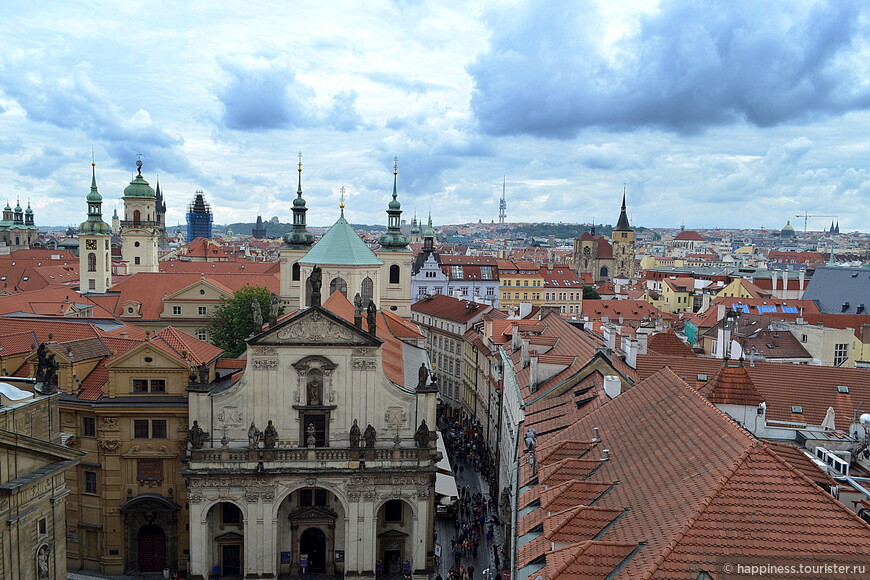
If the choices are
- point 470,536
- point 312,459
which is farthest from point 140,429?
point 470,536

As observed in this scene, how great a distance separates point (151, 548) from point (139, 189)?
77695 mm

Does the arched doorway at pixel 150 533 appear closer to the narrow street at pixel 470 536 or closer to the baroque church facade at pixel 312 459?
the baroque church facade at pixel 312 459

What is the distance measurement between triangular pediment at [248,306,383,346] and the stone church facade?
50 mm

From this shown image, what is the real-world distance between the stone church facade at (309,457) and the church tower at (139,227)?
77816mm

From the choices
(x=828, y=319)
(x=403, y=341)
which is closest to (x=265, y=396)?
(x=403, y=341)

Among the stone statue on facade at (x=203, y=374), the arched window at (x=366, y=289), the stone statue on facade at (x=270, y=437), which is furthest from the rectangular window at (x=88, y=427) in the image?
the arched window at (x=366, y=289)

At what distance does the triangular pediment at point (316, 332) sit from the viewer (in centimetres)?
3962

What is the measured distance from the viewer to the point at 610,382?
36.1m

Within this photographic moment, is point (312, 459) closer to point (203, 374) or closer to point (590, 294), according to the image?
point (203, 374)

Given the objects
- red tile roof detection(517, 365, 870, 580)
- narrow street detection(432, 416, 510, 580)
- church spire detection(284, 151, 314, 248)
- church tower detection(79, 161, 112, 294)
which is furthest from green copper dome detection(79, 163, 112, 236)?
red tile roof detection(517, 365, 870, 580)

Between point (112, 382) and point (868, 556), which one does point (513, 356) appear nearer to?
point (112, 382)

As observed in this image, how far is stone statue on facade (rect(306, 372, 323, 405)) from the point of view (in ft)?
131

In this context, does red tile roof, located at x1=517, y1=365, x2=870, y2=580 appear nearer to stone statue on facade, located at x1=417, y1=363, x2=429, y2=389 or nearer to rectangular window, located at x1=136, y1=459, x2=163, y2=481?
stone statue on facade, located at x1=417, y1=363, x2=429, y2=389

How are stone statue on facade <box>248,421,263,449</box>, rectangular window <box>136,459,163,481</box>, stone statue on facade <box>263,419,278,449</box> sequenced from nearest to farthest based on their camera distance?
stone statue on facade <box>263,419,278,449</box>
stone statue on facade <box>248,421,263,449</box>
rectangular window <box>136,459,163,481</box>
